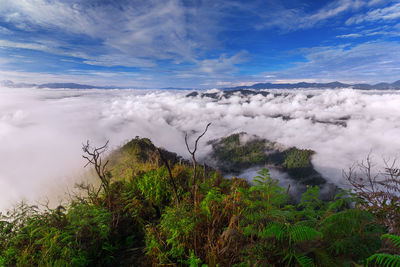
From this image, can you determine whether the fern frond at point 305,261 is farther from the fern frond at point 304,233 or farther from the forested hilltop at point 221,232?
the fern frond at point 304,233

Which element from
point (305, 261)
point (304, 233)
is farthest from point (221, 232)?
point (304, 233)

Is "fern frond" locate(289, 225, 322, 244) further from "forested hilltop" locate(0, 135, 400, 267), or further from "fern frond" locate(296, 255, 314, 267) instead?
"fern frond" locate(296, 255, 314, 267)

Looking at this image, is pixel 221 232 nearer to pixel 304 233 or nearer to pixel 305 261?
pixel 305 261

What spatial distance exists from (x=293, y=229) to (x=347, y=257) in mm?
680

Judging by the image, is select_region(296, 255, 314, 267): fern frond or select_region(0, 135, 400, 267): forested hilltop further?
select_region(0, 135, 400, 267): forested hilltop

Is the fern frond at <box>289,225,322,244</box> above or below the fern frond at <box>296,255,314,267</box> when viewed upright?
above

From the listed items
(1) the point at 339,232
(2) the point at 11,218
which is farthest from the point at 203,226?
(2) the point at 11,218

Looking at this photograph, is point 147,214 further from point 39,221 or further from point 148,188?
point 39,221

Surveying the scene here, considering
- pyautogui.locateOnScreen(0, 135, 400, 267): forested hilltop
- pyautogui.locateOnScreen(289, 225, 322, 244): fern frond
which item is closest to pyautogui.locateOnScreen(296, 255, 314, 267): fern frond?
pyautogui.locateOnScreen(0, 135, 400, 267): forested hilltop

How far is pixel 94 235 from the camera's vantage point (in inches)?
144

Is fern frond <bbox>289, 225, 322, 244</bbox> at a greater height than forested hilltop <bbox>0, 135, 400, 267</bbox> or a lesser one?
greater

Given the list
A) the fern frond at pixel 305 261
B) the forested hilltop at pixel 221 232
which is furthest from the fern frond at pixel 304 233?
the fern frond at pixel 305 261

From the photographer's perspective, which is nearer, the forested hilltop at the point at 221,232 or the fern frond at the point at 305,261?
the fern frond at the point at 305,261

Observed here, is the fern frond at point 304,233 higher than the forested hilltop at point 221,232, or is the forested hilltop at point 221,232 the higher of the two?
the fern frond at point 304,233
